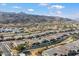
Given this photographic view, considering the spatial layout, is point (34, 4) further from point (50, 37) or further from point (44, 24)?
point (50, 37)

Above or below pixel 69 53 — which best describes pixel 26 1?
above

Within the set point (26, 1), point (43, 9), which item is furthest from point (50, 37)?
point (26, 1)

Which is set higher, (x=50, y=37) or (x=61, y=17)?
(x=61, y=17)

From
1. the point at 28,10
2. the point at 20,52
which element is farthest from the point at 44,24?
the point at 20,52

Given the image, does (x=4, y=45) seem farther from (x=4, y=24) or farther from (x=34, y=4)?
(x=34, y=4)

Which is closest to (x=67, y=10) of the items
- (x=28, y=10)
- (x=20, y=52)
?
(x=28, y=10)

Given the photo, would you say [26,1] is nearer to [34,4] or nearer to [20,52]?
[34,4]

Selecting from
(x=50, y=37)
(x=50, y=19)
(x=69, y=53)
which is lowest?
(x=69, y=53)
